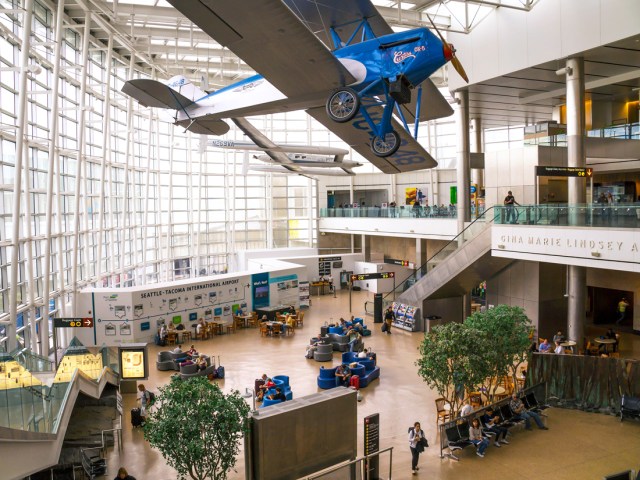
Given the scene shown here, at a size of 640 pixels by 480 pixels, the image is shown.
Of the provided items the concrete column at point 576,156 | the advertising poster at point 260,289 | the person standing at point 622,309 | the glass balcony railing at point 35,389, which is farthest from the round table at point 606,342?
the glass balcony railing at point 35,389

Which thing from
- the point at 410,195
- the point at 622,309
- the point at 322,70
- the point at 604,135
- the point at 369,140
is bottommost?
the point at 622,309

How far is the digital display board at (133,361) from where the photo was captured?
607 inches

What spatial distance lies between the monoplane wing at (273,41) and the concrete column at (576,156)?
1096cm

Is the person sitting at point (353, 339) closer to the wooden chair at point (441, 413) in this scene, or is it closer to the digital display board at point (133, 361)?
the wooden chair at point (441, 413)

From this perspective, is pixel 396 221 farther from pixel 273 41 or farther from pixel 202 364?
pixel 273 41

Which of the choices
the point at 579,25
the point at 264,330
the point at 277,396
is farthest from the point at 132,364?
the point at 579,25

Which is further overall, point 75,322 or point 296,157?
point 296,157

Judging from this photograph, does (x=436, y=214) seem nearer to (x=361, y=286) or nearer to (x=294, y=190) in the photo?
(x=361, y=286)

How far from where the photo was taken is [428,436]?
41.5 ft

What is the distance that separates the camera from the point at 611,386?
45.6 feet

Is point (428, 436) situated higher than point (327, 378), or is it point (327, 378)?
point (327, 378)

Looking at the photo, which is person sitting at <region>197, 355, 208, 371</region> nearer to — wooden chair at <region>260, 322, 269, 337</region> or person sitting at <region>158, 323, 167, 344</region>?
person sitting at <region>158, 323, 167, 344</region>

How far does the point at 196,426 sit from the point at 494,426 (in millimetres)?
6802

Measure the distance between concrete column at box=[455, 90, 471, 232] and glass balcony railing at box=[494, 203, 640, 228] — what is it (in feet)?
14.5
